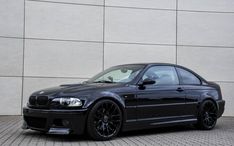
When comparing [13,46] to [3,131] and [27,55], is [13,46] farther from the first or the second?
[3,131]

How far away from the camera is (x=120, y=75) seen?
9.14 m

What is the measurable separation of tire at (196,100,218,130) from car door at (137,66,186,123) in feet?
2.07

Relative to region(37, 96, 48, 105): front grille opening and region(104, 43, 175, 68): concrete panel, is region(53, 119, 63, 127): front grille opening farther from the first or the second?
region(104, 43, 175, 68): concrete panel

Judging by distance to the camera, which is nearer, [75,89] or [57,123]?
[57,123]

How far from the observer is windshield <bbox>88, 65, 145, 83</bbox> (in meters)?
8.90

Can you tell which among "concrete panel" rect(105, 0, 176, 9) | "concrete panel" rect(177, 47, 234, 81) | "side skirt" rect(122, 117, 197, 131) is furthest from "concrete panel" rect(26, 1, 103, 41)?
"side skirt" rect(122, 117, 197, 131)

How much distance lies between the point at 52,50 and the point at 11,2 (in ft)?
5.80

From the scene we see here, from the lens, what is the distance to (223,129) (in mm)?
10320

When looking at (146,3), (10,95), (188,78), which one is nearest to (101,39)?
(146,3)

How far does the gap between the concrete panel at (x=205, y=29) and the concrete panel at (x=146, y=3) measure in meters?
0.43

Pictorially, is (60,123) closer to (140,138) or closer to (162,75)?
(140,138)

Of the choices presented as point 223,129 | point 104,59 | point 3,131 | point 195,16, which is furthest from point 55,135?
point 195,16

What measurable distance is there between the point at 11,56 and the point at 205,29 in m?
6.03

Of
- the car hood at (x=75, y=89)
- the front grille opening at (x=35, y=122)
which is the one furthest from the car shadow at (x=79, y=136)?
the car hood at (x=75, y=89)
